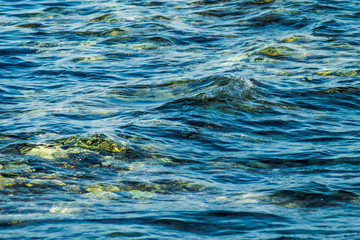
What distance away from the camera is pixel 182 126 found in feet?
24.5

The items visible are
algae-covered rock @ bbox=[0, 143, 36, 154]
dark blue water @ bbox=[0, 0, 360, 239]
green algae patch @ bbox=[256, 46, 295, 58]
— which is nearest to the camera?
dark blue water @ bbox=[0, 0, 360, 239]

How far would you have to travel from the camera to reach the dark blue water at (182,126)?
4750 millimetres

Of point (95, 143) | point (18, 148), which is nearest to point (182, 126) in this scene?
point (95, 143)

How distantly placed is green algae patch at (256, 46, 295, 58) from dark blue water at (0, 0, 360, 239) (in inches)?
0.9

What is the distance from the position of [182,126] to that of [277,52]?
172 inches

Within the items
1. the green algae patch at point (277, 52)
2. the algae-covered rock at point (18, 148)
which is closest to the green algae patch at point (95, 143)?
the algae-covered rock at point (18, 148)

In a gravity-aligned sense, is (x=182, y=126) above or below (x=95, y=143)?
below

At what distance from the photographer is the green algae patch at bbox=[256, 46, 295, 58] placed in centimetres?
1098

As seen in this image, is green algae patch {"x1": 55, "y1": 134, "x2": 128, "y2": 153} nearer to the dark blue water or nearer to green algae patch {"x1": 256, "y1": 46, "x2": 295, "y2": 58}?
the dark blue water

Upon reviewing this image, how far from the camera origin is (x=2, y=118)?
7.98 metres

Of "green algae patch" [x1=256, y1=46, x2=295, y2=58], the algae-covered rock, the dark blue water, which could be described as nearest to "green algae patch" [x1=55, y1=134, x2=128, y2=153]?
the dark blue water

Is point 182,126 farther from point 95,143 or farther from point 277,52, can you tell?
point 277,52

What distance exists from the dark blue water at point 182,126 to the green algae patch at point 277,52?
0.02 meters

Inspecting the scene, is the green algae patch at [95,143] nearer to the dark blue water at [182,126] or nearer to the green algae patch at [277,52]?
the dark blue water at [182,126]
